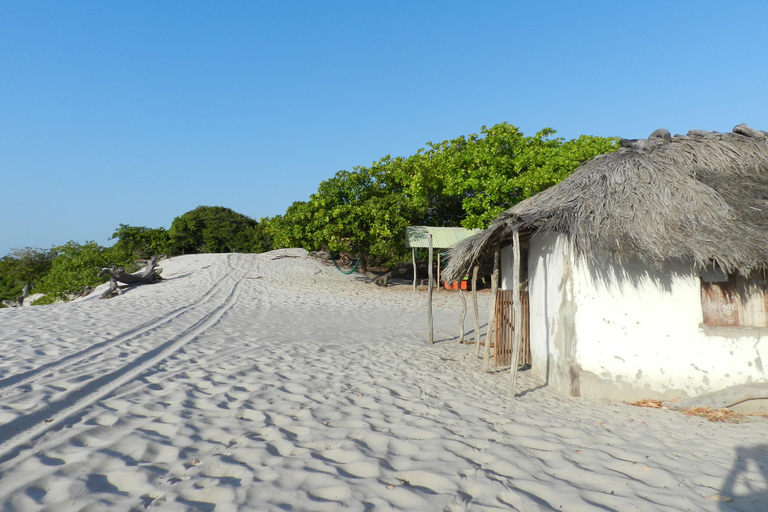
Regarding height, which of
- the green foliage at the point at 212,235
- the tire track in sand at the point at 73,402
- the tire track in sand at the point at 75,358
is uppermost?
the green foliage at the point at 212,235

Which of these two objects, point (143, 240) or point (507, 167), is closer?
point (507, 167)

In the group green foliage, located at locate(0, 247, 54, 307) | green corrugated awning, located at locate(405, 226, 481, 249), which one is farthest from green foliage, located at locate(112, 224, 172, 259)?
green corrugated awning, located at locate(405, 226, 481, 249)

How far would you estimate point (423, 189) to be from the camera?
19531 mm

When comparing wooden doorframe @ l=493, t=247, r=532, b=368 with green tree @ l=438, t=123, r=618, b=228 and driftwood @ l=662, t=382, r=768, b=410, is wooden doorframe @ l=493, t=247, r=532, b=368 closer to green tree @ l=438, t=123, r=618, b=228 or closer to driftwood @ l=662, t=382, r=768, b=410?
driftwood @ l=662, t=382, r=768, b=410

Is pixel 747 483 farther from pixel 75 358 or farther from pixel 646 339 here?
pixel 75 358

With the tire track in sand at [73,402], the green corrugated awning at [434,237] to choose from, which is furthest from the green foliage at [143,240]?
the tire track in sand at [73,402]

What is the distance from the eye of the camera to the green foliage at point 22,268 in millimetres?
31123

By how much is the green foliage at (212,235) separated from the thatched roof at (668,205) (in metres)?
33.1

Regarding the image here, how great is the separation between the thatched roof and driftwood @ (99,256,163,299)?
1351cm

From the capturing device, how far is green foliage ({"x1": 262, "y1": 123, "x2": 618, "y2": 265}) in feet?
58.1

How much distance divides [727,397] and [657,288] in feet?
4.99

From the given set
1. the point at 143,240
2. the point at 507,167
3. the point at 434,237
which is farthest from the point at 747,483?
→ the point at 143,240

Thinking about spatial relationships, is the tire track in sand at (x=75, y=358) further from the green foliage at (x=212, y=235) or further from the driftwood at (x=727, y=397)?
the green foliage at (x=212, y=235)

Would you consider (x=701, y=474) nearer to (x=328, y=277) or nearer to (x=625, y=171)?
(x=625, y=171)
